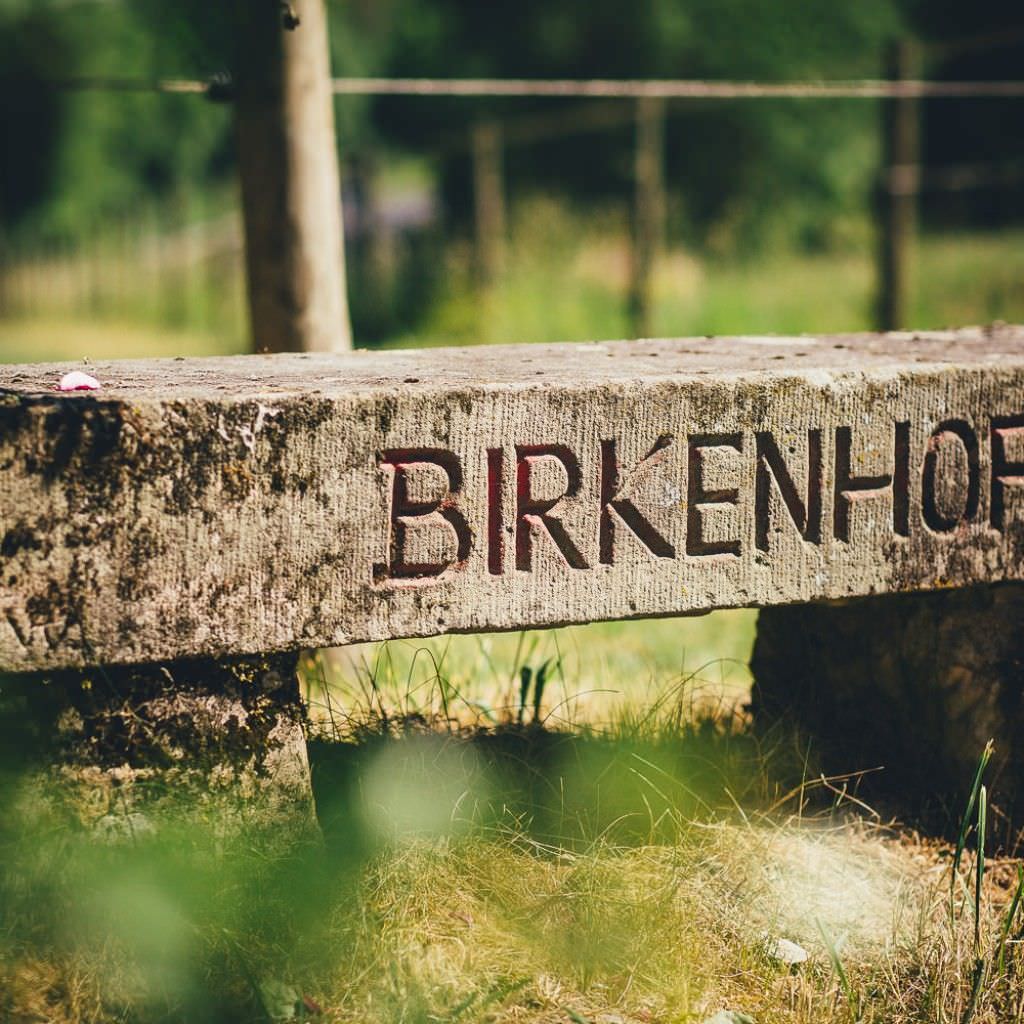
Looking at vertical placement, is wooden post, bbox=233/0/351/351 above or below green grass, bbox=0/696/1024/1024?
above

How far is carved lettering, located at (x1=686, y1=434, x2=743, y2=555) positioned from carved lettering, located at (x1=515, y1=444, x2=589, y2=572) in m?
0.18

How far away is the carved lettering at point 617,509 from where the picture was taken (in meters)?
1.92

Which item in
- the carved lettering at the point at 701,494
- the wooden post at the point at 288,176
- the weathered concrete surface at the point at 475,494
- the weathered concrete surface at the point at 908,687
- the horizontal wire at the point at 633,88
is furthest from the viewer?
the horizontal wire at the point at 633,88

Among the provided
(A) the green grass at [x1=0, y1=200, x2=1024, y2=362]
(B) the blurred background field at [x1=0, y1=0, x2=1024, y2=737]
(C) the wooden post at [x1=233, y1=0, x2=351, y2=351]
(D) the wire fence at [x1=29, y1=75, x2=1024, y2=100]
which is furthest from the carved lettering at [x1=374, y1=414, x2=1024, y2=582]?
(B) the blurred background field at [x1=0, y1=0, x2=1024, y2=737]

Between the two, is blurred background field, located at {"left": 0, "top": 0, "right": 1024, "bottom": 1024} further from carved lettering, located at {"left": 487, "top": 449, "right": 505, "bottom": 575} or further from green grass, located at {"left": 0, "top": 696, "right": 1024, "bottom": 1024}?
carved lettering, located at {"left": 487, "top": 449, "right": 505, "bottom": 575}

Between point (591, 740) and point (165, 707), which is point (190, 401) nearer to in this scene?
point (165, 707)

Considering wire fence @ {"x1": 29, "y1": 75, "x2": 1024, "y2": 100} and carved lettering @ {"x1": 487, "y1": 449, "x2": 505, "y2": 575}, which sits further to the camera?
wire fence @ {"x1": 29, "y1": 75, "x2": 1024, "y2": 100}

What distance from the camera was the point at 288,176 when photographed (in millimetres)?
2754

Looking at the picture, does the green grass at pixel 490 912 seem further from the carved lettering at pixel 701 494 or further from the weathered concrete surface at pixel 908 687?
the carved lettering at pixel 701 494

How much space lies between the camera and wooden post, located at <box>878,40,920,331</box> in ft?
16.4

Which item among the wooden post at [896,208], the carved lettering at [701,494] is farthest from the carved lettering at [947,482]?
the wooden post at [896,208]

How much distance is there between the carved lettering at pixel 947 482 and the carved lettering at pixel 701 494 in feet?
1.11

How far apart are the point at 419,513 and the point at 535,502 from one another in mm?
177

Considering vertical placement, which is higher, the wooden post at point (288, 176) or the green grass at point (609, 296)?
the wooden post at point (288, 176)
